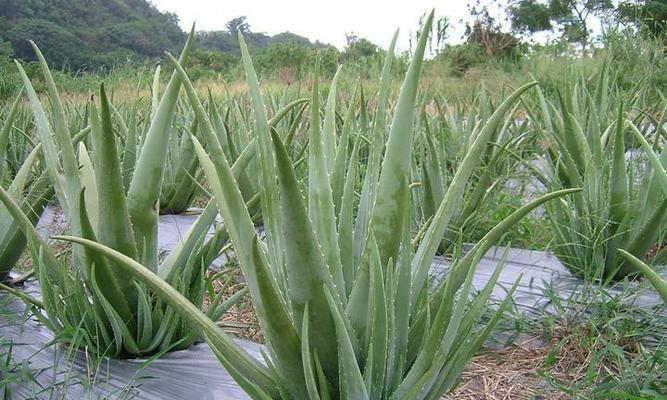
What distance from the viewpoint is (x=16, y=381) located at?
3.83ft

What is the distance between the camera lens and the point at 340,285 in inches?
37.9

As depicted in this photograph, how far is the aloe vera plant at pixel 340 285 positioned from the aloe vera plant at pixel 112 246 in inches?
12.0

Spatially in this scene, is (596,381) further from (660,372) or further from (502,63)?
(502,63)

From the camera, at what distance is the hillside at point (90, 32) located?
1728 centimetres

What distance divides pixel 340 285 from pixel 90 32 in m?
20.8

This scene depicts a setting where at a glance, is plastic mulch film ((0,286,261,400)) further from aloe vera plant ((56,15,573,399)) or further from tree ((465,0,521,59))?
tree ((465,0,521,59))

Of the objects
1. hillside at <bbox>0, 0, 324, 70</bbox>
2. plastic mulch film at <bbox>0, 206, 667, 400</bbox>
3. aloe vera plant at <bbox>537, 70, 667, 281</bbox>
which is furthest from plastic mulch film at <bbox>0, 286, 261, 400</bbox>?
hillside at <bbox>0, 0, 324, 70</bbox>

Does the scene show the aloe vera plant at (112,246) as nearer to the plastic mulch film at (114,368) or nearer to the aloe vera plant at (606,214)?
the plastic mulch film at (114,368)

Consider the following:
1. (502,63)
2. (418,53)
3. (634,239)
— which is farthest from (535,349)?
(502,63)

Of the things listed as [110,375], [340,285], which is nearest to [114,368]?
[110,375]

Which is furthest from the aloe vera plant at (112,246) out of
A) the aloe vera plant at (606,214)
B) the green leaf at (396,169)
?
the aloe vera plant at (606,214)

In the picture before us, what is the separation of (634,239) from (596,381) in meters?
0.61

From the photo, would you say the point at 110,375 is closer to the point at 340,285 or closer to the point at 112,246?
the point at 112,246

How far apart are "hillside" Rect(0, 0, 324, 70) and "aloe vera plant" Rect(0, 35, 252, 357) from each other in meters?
14.2
